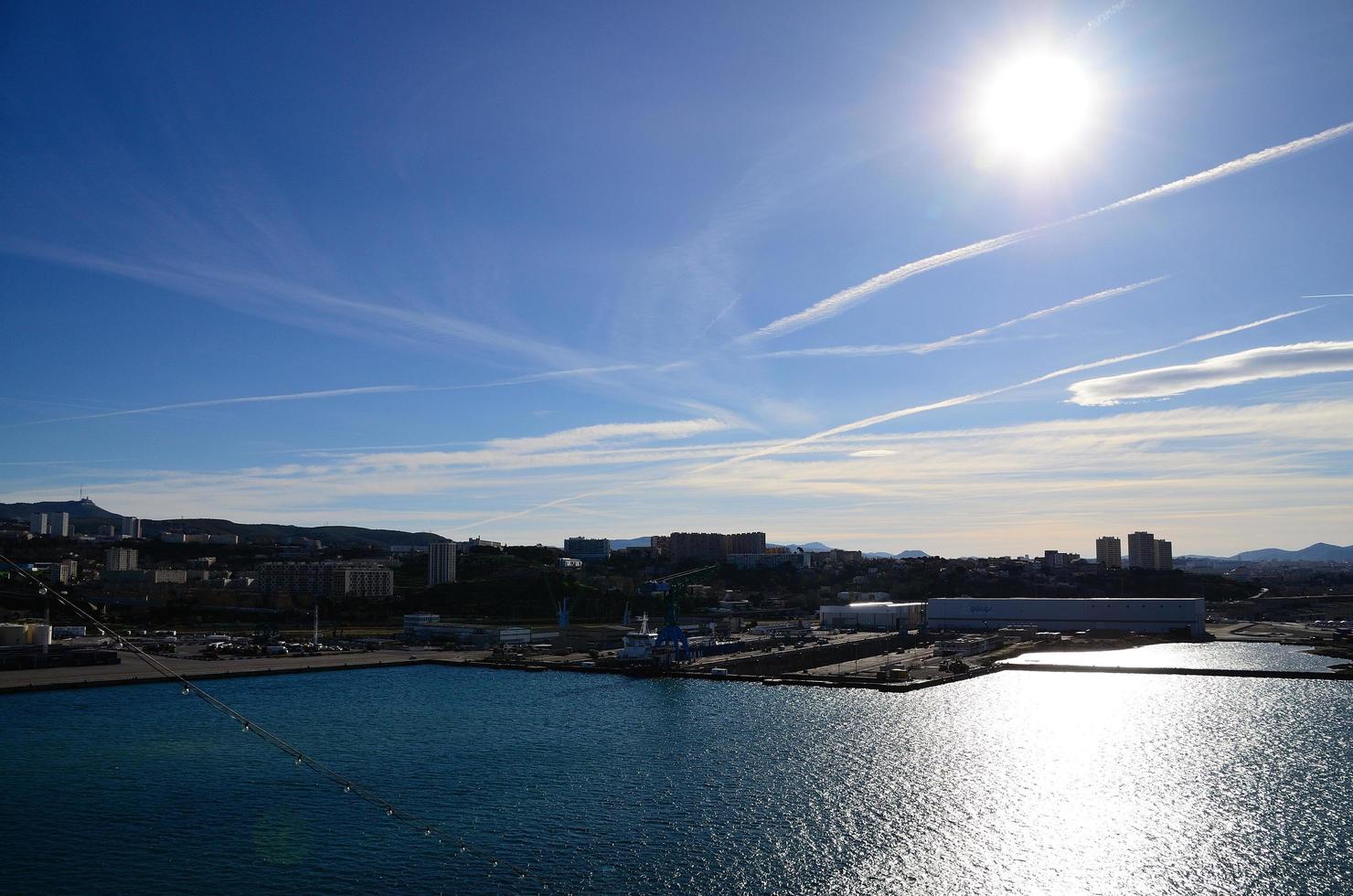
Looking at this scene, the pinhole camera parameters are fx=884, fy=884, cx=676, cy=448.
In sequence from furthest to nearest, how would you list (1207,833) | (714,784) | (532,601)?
(532,601), (714,784), (1207,833)

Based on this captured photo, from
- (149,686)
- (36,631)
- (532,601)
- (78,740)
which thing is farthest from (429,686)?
(532,601)

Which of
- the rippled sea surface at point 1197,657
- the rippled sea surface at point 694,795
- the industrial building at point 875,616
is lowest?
the rippled sea surface at point 1197,657

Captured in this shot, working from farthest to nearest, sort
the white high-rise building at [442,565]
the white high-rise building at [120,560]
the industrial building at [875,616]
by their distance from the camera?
the white high-rise building at [120,560]
the white high-rise building at [442,565]
the industrial building at [875,616]

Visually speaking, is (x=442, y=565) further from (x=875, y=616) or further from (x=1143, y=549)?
(x=1143, y=549)

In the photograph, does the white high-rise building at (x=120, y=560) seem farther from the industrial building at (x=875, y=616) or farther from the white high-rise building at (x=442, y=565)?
the industrial building at (x=875, y=616)

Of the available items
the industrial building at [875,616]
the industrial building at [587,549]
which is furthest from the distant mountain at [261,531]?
the industrial building at [875,616]

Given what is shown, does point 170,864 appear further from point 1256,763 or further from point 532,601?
point 532,601

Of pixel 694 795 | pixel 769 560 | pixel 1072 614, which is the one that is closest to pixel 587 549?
pixel 769 560
